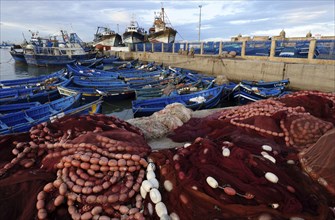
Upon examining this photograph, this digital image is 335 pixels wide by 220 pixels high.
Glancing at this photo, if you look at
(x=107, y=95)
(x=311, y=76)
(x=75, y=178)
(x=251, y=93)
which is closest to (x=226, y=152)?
(x=75, y=178)

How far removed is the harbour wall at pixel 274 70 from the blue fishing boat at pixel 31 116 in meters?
15.3

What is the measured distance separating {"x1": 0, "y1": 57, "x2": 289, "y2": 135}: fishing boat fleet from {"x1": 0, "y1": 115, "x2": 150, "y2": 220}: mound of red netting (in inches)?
208

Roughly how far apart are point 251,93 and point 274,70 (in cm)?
646

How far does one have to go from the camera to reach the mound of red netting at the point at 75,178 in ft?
6.41

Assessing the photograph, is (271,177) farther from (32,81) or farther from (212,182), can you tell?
(32,81)

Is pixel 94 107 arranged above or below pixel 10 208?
below

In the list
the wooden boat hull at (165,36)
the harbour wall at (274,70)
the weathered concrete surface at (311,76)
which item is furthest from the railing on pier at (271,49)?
the wooden boat hull at (165,36)

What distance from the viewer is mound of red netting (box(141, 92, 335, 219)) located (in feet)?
6.41

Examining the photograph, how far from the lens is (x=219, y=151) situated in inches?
102

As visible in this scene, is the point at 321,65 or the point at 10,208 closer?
the point at 10,208

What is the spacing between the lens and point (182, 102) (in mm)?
10766

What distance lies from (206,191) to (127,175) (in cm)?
86

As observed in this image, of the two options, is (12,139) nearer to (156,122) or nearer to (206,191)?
(156,122)

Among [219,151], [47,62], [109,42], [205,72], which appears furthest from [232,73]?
[109,42]
